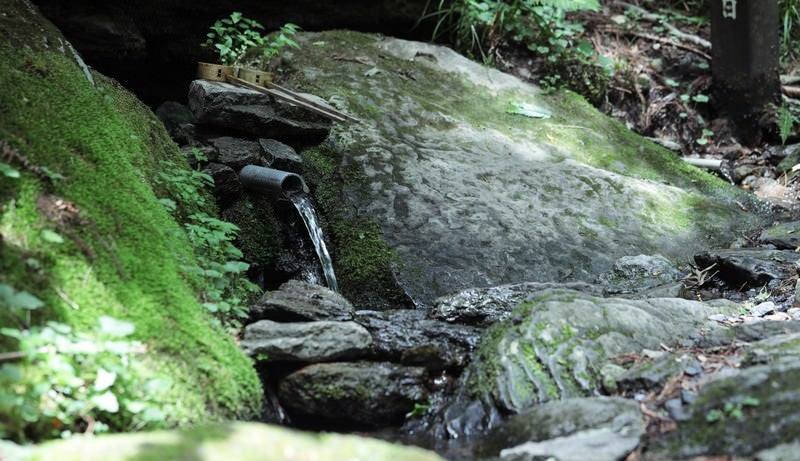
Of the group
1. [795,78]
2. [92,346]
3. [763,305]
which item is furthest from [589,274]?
[795,78]

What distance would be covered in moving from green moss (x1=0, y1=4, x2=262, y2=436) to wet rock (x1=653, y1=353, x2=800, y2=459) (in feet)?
5.64

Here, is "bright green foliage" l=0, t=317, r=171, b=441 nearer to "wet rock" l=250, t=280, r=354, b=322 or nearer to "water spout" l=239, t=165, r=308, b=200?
"wet rock" l=250, t=280, r=354, b=322

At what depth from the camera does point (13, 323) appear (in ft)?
7.43

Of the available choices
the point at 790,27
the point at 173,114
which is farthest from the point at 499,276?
the point at 790,27

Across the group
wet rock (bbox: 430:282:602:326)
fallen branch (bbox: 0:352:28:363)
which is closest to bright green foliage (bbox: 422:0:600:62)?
wet rock (bbox: 430:282:602:326)

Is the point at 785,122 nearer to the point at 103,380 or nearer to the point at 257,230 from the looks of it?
the point at 257,230

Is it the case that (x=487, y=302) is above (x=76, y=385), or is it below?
below

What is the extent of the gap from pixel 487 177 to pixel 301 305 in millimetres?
2561

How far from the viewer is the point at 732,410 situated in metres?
2.37

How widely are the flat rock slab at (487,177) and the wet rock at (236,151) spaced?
Result: 599mm

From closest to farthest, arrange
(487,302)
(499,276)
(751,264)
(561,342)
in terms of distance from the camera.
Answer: (561,342)
(487,302)
(751,264)
(499,276)

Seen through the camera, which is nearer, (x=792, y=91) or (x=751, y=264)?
(x=751, y=264)

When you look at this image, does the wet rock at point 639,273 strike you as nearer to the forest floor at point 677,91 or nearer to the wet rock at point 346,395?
the wet rock at point 346,395

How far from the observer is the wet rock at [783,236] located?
5219 mm
